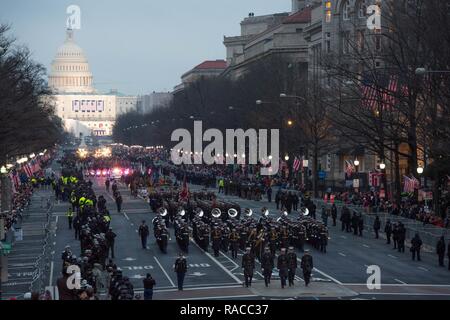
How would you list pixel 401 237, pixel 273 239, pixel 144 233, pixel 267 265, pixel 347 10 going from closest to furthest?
1. pixel 267 265
2. pixel 273 239
3. pixel 401 237
4. pixel 144 233
5. pixel 347 10

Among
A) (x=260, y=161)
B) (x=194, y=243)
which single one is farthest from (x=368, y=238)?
(x=260, y=161)

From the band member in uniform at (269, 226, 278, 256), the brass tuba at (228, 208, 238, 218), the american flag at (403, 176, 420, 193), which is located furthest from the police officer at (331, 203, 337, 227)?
the band member in uniform at (269, 226, 278, 256)

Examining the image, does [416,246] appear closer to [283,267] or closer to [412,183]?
[283,267]

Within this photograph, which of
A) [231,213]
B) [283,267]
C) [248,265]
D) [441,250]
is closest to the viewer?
[283,267]

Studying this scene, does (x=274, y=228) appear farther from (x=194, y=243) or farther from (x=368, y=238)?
(x=368, y=238)

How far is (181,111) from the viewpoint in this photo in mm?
157125

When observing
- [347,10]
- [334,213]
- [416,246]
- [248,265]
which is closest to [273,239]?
[416,246]

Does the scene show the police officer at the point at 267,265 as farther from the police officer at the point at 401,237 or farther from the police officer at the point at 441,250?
the police officer at the point at 401,237

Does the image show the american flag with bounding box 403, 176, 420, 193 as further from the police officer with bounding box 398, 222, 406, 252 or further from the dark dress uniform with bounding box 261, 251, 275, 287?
the dark dress uniform with bounding box 261, 251, 275, 287

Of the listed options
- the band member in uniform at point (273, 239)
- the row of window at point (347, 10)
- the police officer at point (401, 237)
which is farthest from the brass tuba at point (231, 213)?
the row of window at point (347, 10)

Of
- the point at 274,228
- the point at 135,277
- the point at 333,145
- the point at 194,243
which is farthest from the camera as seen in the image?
the point at 333,145

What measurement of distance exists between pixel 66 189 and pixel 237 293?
46.1 m

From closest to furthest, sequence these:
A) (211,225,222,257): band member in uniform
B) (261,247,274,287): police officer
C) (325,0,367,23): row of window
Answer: (261,247,274,287): police officer → (211,225,222,257): band member in uniform → (325,0,367,23): row of window
